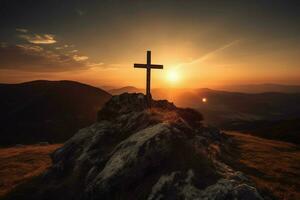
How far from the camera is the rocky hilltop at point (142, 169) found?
1355 cm

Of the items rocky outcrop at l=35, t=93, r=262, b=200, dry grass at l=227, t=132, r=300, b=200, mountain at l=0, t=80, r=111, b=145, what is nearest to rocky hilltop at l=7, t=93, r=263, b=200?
rocky outcrop at l=35, t=93, r=262, b=200

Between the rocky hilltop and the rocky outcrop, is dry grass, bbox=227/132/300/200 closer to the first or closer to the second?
the rocky hilltop

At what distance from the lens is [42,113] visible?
162500 millimetres

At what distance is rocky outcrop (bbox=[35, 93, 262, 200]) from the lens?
44.4ft

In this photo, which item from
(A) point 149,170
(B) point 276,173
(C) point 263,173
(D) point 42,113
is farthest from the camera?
(D) point 42,113

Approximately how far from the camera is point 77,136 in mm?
28031

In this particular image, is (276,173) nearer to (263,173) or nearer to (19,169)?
(263,173)

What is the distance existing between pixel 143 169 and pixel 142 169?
76 mm

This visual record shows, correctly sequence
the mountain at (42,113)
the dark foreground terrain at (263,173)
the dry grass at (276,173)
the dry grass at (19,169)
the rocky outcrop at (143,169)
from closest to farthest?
the rocky outcrop at (143,169)
the dry grass at (276,173)
the dark foreground terrain at (263,173)
the dry grass at (19,169)
the mountain at (42,113)

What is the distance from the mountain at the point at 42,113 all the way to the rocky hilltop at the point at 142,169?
112151 mm

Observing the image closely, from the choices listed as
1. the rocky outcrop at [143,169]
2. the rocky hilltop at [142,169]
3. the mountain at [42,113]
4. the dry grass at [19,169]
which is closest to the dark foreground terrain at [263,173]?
the dry grass at [19,169]

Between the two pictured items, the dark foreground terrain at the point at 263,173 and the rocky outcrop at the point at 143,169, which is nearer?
the rocky outcrop at the point at 143,169

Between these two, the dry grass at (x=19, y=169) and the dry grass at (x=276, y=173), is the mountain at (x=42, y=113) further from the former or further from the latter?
the dry grass at (x=276, y=173)

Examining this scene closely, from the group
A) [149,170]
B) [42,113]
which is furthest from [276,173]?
[42,113]
